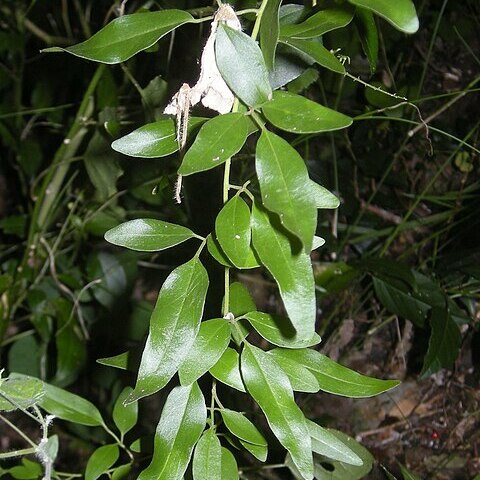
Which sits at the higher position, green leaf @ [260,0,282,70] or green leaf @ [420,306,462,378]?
green leaf @ [260,0,282,70]

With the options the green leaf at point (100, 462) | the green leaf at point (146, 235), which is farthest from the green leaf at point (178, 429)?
the green leaf at point (100, 462)

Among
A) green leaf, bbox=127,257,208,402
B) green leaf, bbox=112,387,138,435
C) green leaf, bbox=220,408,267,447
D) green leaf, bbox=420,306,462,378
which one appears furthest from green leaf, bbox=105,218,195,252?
green leaf, bbox=420,306,462,378

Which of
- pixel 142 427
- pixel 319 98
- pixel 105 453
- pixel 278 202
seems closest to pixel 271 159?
pixel 278 202

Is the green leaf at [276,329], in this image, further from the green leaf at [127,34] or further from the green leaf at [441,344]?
the green leaf at [441,344]

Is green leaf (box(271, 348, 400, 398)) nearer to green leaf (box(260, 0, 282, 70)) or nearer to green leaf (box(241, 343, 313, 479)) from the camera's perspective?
green leaf (box(241, 343, 313, 479))

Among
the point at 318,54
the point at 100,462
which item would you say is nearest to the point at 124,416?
the point at 100,462

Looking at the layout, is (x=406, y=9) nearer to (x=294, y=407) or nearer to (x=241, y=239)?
(x=241, y=239)
